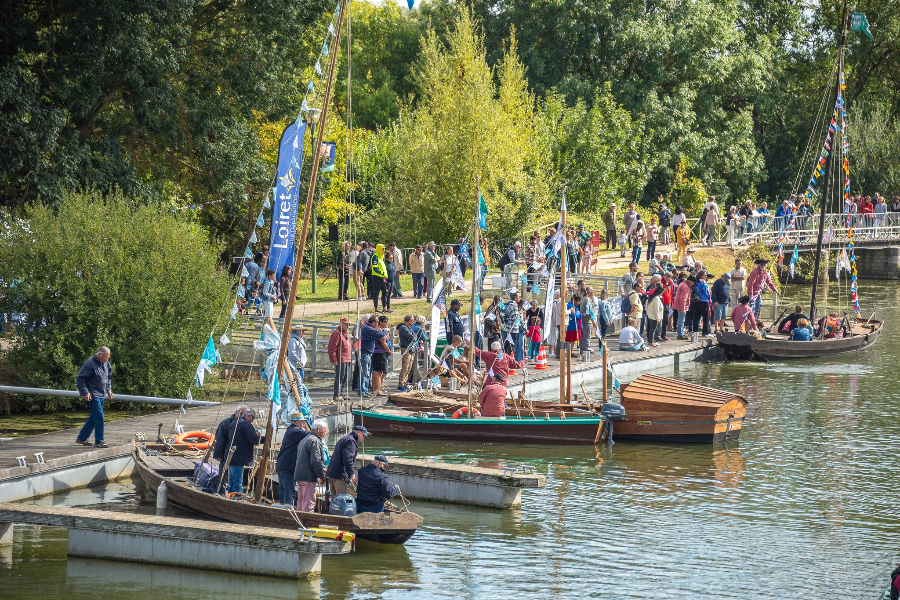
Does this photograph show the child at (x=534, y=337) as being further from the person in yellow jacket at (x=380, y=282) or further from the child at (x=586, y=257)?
the child at (x=586, y=257)

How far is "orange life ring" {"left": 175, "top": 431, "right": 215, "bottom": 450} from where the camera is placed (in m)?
19.7

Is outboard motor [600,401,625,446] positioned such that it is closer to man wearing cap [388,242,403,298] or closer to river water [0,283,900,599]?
river water [0,283,900,599]

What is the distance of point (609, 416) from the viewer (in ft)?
74.1

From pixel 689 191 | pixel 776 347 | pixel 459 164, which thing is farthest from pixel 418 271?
pixel 689 191

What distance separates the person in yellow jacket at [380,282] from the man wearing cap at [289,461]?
1737 centimetres

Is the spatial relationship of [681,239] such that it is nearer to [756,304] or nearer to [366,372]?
[756,304]

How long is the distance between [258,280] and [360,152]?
22.8 metres

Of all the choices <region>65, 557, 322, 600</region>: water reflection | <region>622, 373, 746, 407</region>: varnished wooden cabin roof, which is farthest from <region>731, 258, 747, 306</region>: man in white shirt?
<region>65, 557, 322, 600</region>: water reflection

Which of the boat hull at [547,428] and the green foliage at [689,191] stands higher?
the green foliage at [689,191]

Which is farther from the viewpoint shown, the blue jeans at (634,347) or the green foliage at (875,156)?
the green foliage at (875,156)

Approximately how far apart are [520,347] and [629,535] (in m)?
12.9

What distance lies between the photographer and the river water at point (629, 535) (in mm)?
14445

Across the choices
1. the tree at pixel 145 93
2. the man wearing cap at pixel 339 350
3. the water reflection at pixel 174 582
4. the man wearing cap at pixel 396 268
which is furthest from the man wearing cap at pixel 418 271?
the water reflection at pixel 174 582

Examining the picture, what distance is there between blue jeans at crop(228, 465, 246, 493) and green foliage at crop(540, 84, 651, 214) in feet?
123
